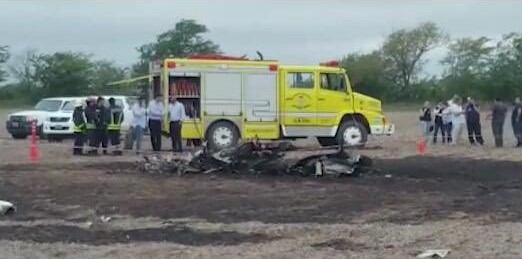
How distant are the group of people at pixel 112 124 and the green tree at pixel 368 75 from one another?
235 feet

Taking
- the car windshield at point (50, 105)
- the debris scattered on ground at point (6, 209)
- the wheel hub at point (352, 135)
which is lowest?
the debris scattered on ground at point (6, 209)

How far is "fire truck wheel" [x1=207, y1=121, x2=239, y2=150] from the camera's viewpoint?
3256 cm

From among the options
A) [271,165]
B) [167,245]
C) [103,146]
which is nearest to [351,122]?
[103,146]

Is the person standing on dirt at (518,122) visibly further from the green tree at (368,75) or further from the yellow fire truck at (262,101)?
the green tree at (368,75)

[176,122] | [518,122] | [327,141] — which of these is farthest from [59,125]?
[518,122]

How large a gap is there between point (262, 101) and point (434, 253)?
21.9 metres

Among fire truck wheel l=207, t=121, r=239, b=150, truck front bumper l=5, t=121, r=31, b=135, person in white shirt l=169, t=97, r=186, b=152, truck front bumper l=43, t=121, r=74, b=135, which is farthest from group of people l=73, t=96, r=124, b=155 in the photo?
truck front bumper l=5, t=121, r=31, b=135

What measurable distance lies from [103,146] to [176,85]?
11.2ft

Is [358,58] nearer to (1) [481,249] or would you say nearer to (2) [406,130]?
(2) [406,130]

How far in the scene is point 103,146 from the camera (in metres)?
30.6

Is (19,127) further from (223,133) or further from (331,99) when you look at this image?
(331,99)

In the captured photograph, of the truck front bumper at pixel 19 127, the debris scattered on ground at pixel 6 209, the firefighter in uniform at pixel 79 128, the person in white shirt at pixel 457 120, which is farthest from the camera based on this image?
the truck front bumper at pixel 19 127

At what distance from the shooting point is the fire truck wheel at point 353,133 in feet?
111

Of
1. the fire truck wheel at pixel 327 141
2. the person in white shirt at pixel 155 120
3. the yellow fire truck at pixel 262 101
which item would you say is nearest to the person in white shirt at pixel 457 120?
the yellow fire truck at pixel 262 101
